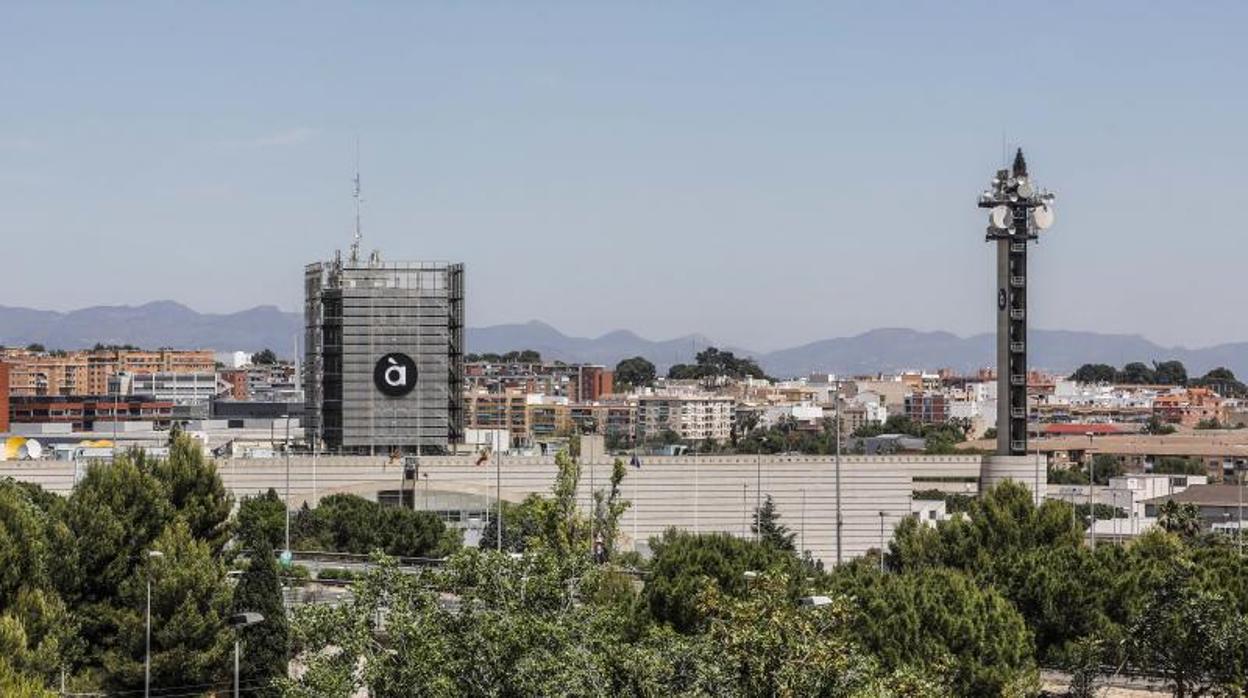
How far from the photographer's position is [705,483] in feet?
331

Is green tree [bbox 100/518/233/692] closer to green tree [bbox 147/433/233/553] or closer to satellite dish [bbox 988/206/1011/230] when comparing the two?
green tree [bbox 147/433/233/553]

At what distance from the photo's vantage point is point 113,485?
164 ft

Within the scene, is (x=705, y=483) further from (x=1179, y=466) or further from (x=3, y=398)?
(x=3, y=398)

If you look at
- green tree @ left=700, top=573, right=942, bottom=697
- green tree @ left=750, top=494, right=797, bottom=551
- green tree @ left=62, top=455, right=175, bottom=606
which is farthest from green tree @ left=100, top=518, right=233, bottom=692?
green tree @ left=750, top=494, right=797, bottom=551

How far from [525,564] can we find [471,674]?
125 inches

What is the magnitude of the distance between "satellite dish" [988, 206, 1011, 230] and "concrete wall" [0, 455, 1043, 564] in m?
21.2

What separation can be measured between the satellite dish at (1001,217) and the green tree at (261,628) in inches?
1635

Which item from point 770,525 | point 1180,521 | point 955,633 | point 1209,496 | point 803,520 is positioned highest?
point 1180,521

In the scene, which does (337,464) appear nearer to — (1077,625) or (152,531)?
(152,531)

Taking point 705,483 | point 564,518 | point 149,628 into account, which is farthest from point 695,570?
point 705,483

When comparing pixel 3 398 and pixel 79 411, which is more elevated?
pixel 3 398

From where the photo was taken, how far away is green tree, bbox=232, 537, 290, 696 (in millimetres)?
45969

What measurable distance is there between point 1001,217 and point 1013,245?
1235 mm

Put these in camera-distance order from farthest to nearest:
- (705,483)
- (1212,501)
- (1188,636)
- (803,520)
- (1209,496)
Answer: (1209,496), (1212,501), (705,483), (803,520), (1188,636)
